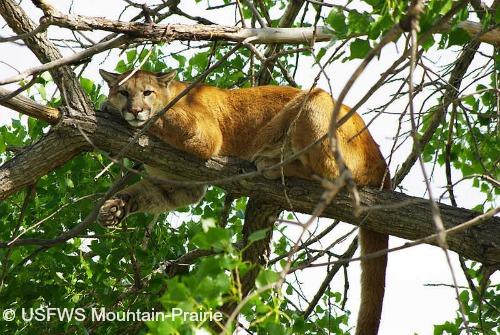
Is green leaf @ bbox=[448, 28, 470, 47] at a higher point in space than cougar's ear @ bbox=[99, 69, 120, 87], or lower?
lower

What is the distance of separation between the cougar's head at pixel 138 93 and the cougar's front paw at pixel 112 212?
0.73 metres

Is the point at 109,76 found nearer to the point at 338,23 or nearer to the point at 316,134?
the point at 316,134

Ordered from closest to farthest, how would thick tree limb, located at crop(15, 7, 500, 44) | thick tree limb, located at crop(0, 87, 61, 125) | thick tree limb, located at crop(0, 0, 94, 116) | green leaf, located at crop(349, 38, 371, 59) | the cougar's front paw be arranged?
green leaf, located at crop(349, 38, 371, 59)
thick tree limb, located at crop(15, 7, 500, 44)
thick tree limb, located at crop(0, 87, 61, 125)
thick tree limb, located at crop(0, 0, 94, 116)
the cougar's front paw

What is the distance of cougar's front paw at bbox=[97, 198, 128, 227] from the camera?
5.75 m

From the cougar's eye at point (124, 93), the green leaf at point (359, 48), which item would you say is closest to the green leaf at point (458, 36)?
the green leaf at point (359, 48)

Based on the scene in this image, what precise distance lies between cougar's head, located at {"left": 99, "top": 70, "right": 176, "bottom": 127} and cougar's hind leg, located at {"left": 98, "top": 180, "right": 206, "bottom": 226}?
64cm

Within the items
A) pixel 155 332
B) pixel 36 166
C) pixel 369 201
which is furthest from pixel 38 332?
pixel 155 332

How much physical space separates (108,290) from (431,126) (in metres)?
2.85

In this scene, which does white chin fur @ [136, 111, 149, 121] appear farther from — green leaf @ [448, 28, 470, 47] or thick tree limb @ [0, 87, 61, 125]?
green leaf @ [448, 28, 470, 47]

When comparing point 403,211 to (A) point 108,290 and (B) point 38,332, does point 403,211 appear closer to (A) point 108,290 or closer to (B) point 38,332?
(A) point 108,290

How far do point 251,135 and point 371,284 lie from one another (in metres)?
1.66

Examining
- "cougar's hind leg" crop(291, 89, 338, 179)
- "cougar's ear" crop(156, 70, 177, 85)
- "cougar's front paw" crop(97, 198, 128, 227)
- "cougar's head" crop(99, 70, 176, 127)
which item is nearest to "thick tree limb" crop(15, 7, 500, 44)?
"cougar's hind leg" crop(291, 89, 338, 179)

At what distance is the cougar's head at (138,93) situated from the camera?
563cm

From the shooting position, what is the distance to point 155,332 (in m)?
2.74
